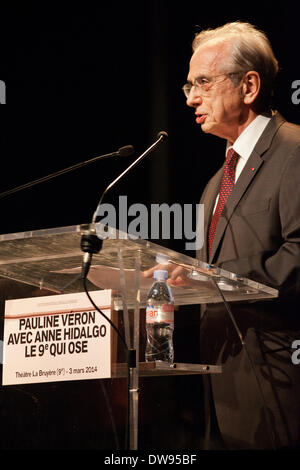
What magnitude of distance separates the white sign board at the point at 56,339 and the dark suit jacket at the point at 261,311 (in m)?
0.46

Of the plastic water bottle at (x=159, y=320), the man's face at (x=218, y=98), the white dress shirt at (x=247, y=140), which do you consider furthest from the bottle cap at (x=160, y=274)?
the man's face at (x=218, y=98)

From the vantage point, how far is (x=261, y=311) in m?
2.07

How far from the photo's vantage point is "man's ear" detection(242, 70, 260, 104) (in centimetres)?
261

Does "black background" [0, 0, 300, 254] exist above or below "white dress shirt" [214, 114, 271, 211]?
above

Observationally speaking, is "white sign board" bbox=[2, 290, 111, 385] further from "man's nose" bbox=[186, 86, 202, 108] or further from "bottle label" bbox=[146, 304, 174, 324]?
"man's nose" bbox=[186, 86, 202, 108]

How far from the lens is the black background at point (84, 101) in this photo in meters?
3.74

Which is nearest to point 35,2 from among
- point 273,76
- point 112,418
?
point 273,76

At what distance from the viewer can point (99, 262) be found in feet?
5.45

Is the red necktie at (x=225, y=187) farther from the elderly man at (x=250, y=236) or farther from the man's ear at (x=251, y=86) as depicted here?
the man's ear at (x=251, y=86)

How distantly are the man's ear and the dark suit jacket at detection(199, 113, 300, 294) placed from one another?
22 cm

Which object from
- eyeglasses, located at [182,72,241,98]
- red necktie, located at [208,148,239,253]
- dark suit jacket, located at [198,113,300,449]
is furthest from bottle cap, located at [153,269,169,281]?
eyeglasses, located at [182,72,241,98]

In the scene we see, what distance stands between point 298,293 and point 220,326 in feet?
1.02

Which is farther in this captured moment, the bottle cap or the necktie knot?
the necktie knot

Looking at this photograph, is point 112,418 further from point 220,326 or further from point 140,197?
point 140,197
